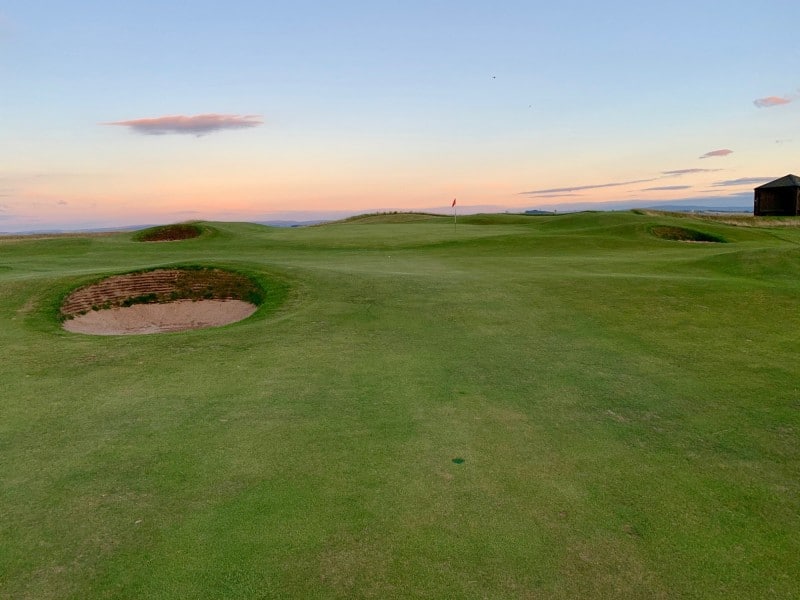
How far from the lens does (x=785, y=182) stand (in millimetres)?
58906

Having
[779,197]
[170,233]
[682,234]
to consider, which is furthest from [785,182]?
[170,233]

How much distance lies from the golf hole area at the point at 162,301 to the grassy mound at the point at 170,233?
23050 millimetres

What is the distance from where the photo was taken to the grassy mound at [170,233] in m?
39.7

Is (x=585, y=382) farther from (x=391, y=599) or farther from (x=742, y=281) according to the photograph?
(x=742, y=281)

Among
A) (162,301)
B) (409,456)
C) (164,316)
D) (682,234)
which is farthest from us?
(682,234)

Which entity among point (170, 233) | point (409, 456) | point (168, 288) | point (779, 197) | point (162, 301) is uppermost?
point (779, 197)

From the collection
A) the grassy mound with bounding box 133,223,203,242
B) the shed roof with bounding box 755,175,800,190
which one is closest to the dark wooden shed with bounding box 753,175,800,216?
the shed roof with bounding box 755,175,800,190

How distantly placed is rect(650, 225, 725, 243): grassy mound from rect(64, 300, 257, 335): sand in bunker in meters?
28.1

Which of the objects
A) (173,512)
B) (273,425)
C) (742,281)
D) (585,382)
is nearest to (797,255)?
(742,281)

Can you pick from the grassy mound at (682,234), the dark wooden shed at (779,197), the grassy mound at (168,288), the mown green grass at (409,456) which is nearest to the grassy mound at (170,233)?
the grassy mound at (168,288)

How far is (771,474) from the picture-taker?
18.2 ft

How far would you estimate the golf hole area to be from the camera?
15.5 metres

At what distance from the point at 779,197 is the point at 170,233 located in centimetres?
6372

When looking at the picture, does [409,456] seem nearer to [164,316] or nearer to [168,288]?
[164,316]
